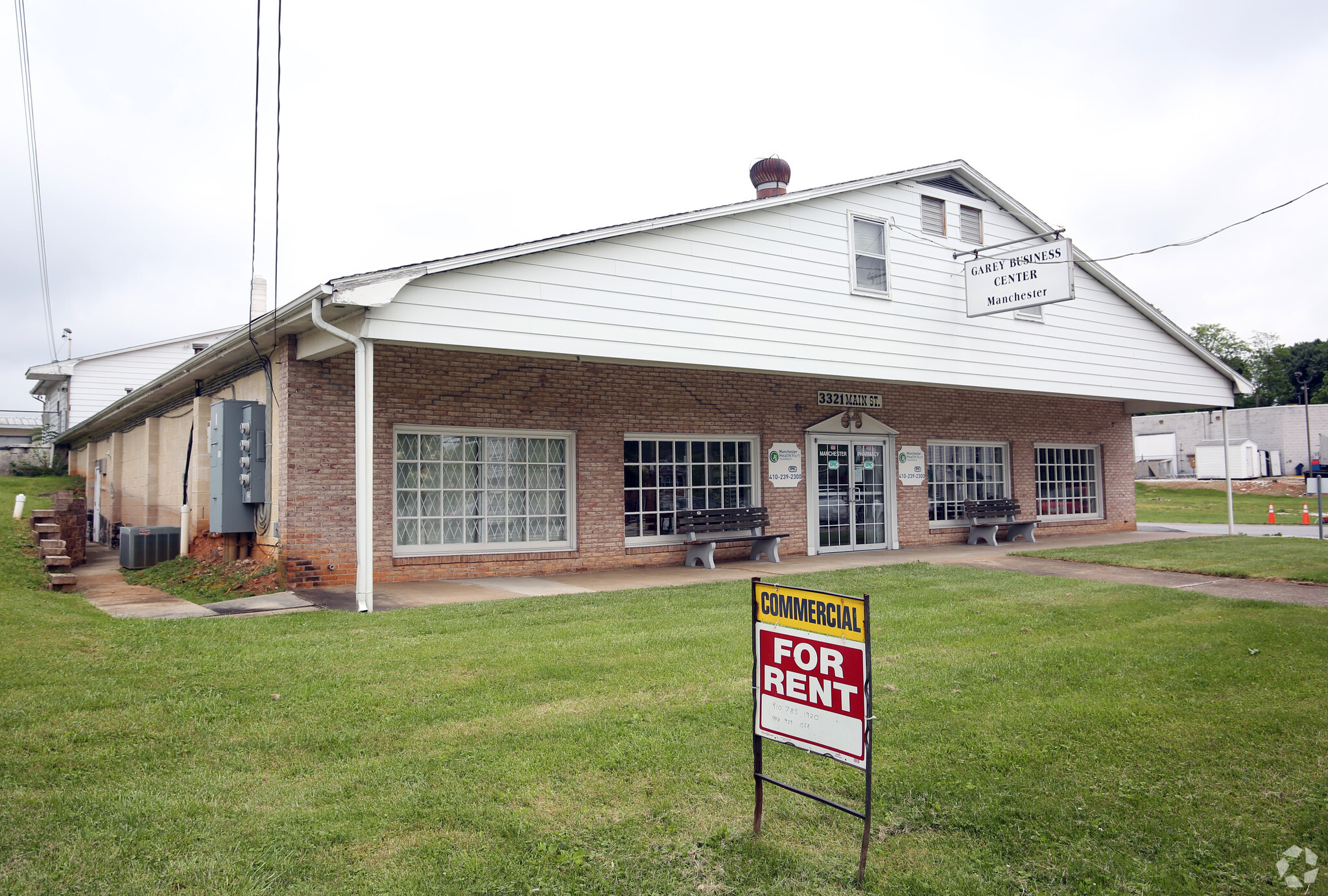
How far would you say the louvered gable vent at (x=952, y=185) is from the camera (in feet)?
48.4

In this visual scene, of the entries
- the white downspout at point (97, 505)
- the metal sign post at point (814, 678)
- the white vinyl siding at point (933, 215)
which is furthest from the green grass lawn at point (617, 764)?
the white downspout at point (97, 505)

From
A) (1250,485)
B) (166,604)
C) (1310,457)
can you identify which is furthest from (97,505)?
(1250,485)

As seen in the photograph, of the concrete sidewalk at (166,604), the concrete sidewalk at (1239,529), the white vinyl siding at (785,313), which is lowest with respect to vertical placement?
the concrete sidewalk at (1239,529)

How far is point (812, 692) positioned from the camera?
3.49 m

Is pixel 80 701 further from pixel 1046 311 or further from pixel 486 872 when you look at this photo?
pixel 1046 311

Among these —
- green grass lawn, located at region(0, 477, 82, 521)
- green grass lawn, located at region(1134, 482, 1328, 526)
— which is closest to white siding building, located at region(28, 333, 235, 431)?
green grass lawn, located at region(0, 477, 82, 521)

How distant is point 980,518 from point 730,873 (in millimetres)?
14549

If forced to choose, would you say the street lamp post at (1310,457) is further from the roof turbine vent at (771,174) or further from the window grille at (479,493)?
the window grille at (479,493)

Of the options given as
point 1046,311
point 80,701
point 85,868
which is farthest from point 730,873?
point 1046,311

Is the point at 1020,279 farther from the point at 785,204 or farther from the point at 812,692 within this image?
the point at 812,692

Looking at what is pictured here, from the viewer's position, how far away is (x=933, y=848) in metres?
3.54

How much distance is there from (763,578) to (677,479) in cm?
284

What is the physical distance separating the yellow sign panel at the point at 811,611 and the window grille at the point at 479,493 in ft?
27.5

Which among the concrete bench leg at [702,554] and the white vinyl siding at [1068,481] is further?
the white vinyl siding at [1068,481]
